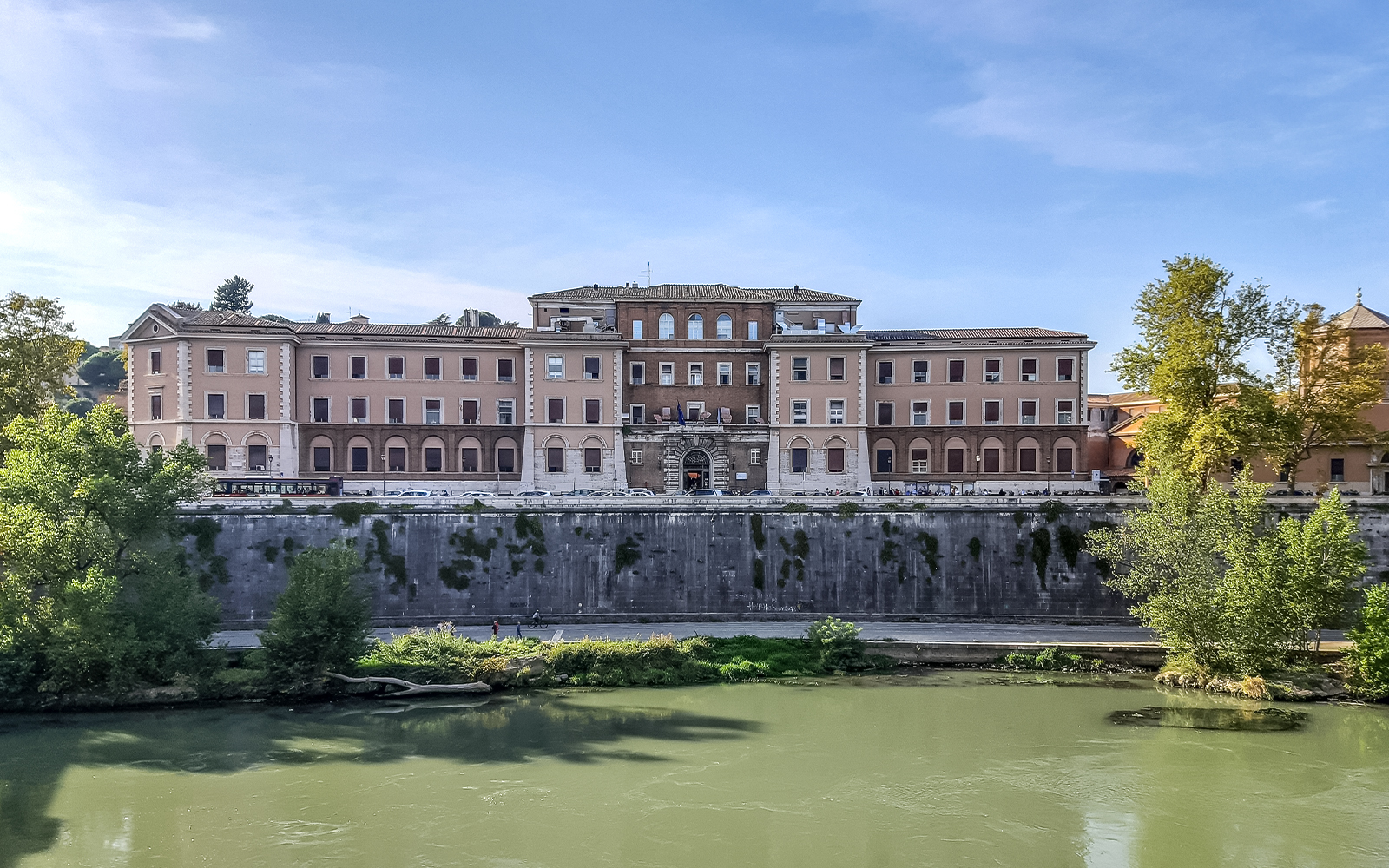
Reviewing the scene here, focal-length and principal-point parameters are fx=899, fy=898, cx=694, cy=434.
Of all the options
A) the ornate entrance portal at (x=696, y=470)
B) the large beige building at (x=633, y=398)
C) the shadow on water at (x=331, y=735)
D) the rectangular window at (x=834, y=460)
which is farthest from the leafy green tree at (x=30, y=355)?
the rectangular window at (x=834, y=460)

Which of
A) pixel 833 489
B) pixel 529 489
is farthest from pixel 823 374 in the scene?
pixel 529 489

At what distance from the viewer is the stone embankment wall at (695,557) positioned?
36719 millimetres

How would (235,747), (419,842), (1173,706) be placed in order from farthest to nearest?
(1173,706) < (235,747) < (419,842)

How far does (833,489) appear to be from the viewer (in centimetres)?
4759

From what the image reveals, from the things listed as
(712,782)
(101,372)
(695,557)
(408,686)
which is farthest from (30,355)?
(101,372)

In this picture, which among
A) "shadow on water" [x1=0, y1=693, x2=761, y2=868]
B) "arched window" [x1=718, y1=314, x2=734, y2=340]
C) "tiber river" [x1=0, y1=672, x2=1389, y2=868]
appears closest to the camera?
"tiber river" [x1=0, y1=672, x2=1389, y2=868]

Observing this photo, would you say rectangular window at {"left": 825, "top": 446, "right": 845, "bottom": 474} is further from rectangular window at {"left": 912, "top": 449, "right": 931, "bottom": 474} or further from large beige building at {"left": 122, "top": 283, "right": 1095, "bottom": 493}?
rectangular window at {"left": 912, "top": 449, "right": 931, "bottom": 474}

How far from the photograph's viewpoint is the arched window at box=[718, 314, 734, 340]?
5006cm

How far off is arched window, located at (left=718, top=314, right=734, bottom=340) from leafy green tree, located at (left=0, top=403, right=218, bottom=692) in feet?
94.2

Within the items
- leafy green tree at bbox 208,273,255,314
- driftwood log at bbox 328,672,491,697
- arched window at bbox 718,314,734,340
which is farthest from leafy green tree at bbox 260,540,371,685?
leafy green tree at bbox 208,273,255,314

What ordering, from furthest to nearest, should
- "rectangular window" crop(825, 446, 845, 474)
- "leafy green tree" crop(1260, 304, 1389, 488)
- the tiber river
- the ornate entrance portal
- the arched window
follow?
1. the arched window
2. the ornate entrance portal
3. "rectangular window" crop(825, 446, 845, 474)
4. "leafy green tree" crop(1260, 304, 1389, 488)
5. the tiber river

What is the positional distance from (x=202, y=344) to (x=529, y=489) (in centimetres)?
1863

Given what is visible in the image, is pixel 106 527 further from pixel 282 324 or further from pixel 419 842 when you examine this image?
pixel 282 324

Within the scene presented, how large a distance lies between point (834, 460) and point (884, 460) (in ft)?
11.7
